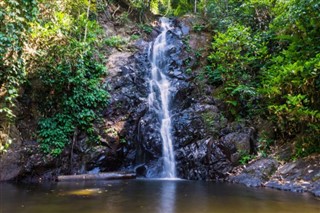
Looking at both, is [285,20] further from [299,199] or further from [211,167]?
[299,199]

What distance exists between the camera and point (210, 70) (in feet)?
39.7

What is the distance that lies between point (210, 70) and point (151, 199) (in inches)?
304

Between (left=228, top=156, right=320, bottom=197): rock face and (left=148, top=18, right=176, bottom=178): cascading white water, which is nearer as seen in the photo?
(left=228, top=156, right=320, bottom=197): rock face

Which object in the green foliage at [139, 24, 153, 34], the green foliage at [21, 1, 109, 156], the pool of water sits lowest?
the pool of water

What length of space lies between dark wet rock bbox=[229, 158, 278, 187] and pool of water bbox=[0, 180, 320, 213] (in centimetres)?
62

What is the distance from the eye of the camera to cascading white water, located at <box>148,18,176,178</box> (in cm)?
984

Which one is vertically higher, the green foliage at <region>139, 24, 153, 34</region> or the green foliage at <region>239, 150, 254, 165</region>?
the green foliage at <region>139, 24, 153, 34</region>

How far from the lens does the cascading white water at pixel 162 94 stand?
984 cm

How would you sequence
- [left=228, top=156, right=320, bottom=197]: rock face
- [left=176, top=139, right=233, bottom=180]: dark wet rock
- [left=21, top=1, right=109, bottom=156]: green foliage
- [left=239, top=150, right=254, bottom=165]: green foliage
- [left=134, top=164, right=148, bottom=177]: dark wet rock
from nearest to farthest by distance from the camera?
[left=228, top=156, right=320, bottom=197]: rock face → [left=239, top=150, right=254, bottom=165]: green foliage → [left=176, top=139, right=233, bottom=180]: dark wet rock → [left=21, top=1, right=109, bottom=156]: green foliage → [left=134, top=164, right=148, bottom=177]: dark wet rock

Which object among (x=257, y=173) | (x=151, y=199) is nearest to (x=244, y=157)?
(x=257, y=173)

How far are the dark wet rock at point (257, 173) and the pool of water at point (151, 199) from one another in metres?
0.62

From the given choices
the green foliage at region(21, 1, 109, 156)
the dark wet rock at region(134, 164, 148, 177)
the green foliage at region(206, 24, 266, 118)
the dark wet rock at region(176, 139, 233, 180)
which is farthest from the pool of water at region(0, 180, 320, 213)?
the green foliage at region(206, 24, 266, 118)

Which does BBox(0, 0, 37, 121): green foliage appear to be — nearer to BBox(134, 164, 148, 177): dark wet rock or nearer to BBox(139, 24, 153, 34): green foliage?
BBox(134, 164, 148, 177): dark wet rock

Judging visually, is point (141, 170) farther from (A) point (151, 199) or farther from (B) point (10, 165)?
→ (B) point (10, 165)
